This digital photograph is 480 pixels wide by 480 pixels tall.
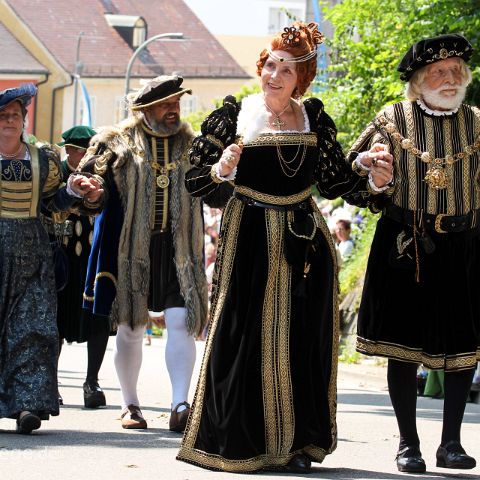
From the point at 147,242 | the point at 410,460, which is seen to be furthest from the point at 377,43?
the point at 410,460

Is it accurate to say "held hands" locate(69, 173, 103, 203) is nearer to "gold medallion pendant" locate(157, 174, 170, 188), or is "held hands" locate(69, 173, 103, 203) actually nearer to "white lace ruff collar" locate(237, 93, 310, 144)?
"gold medallion pendant" locate(157, 174, 170, 188)

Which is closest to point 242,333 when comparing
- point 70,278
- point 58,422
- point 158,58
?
point 58,422

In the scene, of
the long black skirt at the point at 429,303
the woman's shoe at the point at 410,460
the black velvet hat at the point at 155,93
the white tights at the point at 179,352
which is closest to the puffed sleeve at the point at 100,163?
the black velvet hat at the point at 155,93

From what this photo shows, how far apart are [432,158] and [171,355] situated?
2419 millimetres

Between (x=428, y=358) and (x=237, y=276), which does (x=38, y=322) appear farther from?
(x=428, y=358)

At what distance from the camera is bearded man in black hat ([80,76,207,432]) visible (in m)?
9.55

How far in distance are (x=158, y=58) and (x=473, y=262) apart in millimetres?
57337

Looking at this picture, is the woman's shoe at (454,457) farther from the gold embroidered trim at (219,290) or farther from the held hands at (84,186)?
the held hands at (84,186)

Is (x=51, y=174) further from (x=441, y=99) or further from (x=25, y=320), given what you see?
(x=441, y=99)

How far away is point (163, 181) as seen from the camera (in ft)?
31.7

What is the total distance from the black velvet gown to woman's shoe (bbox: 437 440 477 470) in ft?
1.76

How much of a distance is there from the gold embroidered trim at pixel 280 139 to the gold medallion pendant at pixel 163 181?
6.53 ft

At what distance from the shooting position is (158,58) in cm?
6456

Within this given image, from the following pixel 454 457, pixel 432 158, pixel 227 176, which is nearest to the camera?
pixel 227 176
